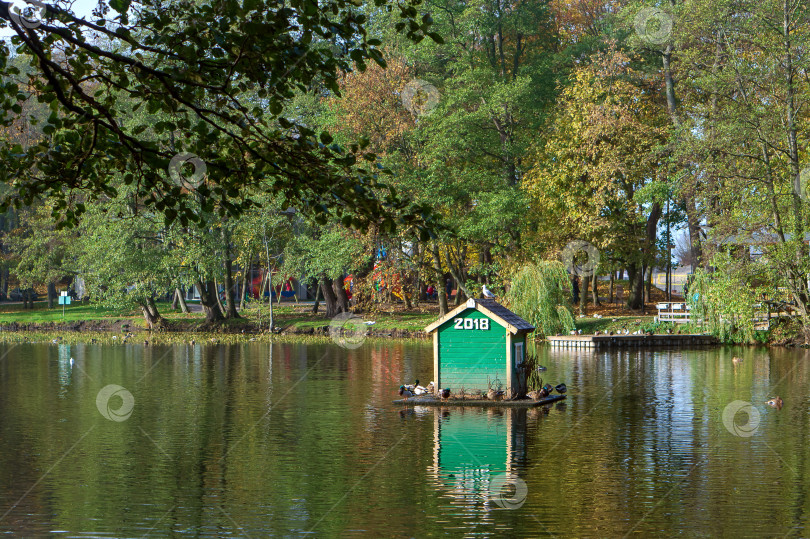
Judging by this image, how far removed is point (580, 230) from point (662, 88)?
12373 mm

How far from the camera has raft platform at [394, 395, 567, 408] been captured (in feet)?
84.0

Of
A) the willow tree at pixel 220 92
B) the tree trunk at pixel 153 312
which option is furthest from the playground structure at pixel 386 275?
the willow tree at pixel 220 92

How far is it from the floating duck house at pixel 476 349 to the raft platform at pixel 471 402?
0.40 metres

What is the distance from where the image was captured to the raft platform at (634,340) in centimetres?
4987

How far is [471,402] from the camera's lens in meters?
25.7

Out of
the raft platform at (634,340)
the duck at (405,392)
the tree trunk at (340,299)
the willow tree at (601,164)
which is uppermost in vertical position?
the willow tree at (601,164)

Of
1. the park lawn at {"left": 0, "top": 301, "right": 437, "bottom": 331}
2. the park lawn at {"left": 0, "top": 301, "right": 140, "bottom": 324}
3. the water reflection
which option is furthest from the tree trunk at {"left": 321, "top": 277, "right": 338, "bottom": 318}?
the water reflection

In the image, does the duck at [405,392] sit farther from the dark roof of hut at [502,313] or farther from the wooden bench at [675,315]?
the wooden bench at [675,315]

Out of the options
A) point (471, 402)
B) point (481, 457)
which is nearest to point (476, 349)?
point (471, 402)

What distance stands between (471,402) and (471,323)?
2.15 metres

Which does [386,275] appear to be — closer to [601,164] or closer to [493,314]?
[601,164]

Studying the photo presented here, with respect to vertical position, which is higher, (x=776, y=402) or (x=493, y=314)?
(x=493, y=314)

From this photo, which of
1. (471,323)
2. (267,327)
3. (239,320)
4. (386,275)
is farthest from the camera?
(239,320)

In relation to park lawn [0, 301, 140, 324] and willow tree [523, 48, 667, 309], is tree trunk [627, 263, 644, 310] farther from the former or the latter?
park lawn [0, 301, 140, 324]
